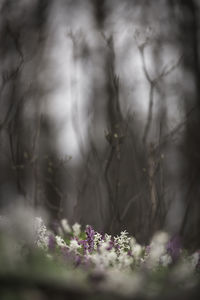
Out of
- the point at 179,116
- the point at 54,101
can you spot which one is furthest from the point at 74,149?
the point at 179,116

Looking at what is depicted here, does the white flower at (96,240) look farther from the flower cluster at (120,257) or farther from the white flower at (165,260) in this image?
the white flower at (165,260)

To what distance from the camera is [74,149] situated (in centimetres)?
896

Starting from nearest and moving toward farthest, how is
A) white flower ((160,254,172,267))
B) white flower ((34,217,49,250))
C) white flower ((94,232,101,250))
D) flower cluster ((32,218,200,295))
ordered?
flower cluster ((32,218,200,295)) → white flower ((160,254,172,267)) → white flower ((34,217,49,250)) → white flower ((94,232,101,250))

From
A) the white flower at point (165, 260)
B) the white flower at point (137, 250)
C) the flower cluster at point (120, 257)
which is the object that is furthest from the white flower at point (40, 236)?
the white flower at point (165, 260)

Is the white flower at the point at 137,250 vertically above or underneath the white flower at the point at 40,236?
underneath

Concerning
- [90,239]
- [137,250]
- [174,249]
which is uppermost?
[90,239]

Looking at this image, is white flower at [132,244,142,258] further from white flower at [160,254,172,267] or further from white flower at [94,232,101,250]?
white flower at [94,232,101,250]

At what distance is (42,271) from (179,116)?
345cm

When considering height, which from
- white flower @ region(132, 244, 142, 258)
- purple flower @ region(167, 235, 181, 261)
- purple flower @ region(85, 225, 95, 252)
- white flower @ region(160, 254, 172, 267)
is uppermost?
purple flower @ region(85, 225, 95, 252)

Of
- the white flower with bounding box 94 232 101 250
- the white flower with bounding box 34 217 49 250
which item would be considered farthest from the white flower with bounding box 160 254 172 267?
the white flower with bounding box 34 217 49 250

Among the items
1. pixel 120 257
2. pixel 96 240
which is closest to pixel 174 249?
pixel 120 257

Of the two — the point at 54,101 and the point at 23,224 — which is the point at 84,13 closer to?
the point at 54,101

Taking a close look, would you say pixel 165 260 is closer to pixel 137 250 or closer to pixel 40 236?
pixel 137 250

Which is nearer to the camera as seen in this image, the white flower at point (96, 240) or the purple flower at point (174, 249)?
the purple flower at point (174, 249)
